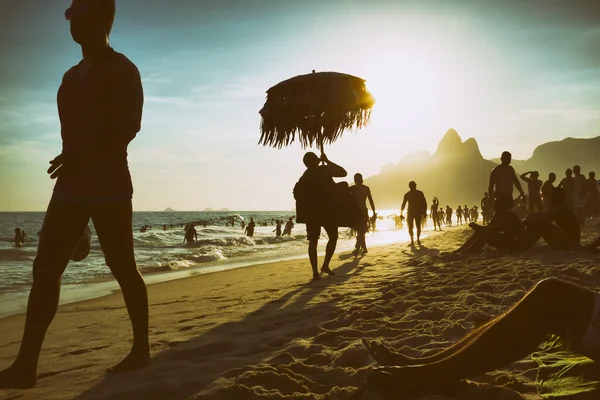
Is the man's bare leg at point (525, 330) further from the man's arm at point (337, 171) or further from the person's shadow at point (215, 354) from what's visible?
the man's arm at point (337, 171)

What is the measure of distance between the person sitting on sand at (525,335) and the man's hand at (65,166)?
1999 mm

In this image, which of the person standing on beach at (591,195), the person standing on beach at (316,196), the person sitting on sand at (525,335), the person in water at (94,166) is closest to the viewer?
the person sitting on sand at (525,335)

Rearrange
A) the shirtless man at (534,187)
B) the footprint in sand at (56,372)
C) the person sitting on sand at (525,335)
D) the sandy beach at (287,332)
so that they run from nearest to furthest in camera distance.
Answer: the person sitting on sand at (525,335) < the sandy beach at (287,332) < the footprint in sand at (56,372) < the shirtless man at (534,187)

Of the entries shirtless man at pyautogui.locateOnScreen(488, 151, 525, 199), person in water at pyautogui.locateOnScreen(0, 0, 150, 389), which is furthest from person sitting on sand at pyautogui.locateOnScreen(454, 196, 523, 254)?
person in water at pyautogui.locateOnScreen(0, 0, 150, 389)

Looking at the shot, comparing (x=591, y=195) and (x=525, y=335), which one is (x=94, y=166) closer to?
(x=525, y=335)

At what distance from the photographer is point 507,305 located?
3.75 meters

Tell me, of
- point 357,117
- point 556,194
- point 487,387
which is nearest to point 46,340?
point 487,387

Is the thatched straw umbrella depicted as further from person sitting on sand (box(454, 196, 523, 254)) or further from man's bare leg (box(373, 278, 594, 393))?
man's bare leg (box(373, 278, 594, 393))

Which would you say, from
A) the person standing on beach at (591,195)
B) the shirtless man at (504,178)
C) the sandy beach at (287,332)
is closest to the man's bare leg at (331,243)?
the sandy beach at (287,332)

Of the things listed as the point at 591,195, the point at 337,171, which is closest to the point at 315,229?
the point at 337,171

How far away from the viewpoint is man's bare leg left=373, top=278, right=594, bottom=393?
153 centimetres

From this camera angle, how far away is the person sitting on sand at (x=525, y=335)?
152 centimetres

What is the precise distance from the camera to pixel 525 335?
1556 millimetres

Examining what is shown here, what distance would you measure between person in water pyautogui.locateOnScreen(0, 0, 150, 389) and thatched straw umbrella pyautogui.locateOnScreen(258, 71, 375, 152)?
633 centimetres
